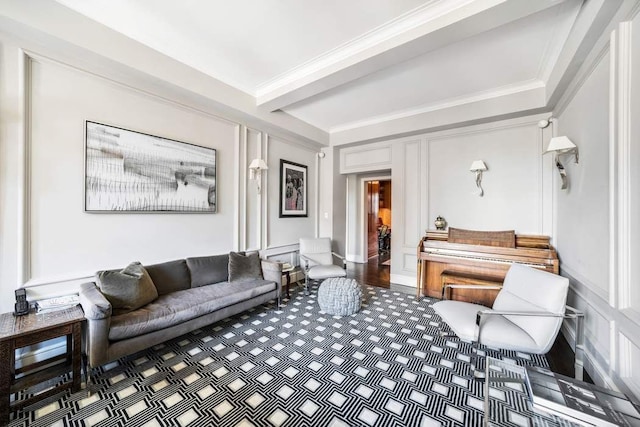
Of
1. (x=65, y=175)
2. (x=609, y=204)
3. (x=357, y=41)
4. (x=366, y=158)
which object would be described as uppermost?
(x=357, y=41)

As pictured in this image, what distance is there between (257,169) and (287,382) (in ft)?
9.26

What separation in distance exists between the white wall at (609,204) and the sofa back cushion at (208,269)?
3.62m

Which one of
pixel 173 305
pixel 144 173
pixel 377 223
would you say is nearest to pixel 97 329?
pixel 173 305

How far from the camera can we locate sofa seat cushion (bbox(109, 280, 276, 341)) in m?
1.97

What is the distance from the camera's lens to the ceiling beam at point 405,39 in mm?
1856

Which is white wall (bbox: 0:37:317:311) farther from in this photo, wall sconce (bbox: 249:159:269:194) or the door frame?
the door frame

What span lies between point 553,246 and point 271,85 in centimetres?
436

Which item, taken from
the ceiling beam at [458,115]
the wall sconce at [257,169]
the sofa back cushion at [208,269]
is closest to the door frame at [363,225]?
the ceiling beam at [458,115]

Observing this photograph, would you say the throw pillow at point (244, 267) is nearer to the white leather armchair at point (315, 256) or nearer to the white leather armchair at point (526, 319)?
the white leather armchair at point (315, 256)

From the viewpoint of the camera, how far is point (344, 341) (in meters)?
2.52

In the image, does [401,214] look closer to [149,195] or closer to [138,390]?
[149,195]

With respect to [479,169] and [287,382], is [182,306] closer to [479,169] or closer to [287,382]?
[287,382]

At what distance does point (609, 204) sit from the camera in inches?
70.2

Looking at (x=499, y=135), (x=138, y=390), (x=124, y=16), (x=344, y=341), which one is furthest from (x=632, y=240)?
(x=124, y=16)
